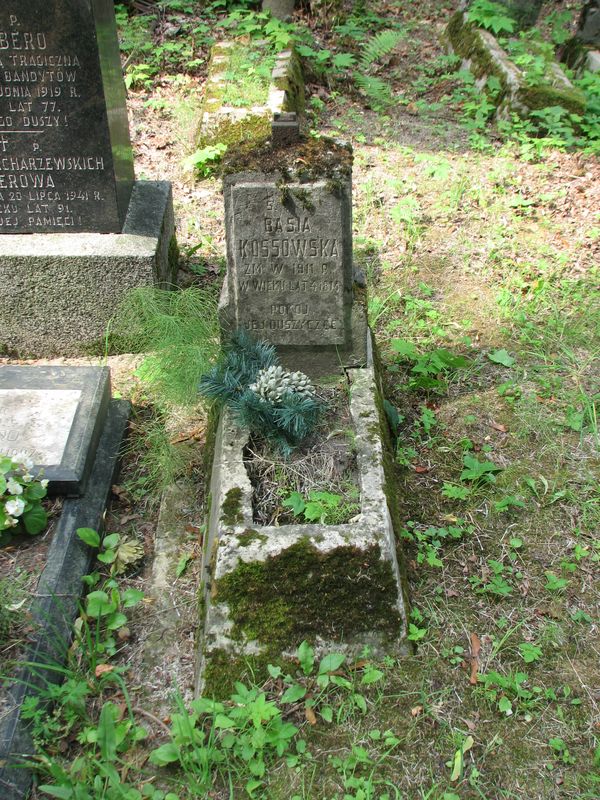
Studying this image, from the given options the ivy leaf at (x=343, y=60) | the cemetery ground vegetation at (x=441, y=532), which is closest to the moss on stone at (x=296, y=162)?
the cemetery ground vegetation at (x=441, y=532)

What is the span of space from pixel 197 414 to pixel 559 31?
310 inches

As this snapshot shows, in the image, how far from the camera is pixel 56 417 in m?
3.70

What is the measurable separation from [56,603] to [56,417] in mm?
1020

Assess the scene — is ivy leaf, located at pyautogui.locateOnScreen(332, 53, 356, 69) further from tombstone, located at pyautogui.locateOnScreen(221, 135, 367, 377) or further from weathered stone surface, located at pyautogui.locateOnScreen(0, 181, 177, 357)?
tombstone, located at pyautogui.locateOnScreen(221, 135, 367, 377)

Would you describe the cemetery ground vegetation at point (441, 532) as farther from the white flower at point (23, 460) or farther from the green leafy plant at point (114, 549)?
the white flower at point (23, 460)

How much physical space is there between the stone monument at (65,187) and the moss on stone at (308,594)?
2.36 metres

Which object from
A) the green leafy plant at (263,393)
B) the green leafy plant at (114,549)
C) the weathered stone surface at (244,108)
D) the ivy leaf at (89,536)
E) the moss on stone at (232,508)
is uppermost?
the weathered stone surface at (244,108)

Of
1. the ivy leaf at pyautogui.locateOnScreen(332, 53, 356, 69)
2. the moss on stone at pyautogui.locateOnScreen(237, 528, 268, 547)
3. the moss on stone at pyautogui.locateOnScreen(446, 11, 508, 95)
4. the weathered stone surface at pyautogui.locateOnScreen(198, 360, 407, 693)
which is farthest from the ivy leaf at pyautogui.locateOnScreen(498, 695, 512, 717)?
the ivy leaf at pyautogui.locateOnScreen(332, 53, 356, 69)

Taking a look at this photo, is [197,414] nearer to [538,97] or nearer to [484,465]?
[484,465]

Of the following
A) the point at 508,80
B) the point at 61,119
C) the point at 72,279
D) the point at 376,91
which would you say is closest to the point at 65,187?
the point at 61,119

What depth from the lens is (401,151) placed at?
6906mm

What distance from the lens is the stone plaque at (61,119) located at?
4121mm

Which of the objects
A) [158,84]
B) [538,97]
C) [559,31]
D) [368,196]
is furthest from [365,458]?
[559,31]

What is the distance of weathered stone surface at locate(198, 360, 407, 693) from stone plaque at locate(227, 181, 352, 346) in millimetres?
1130
